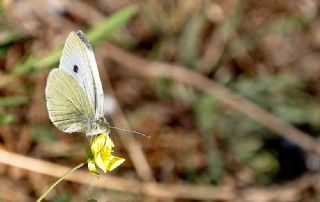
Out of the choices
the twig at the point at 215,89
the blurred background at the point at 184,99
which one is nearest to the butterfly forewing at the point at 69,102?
the blurred background at the point at 184,99

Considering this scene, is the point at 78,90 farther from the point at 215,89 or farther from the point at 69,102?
the point at 215,89

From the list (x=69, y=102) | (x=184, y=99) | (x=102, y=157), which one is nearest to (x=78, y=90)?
(x=69, y=102)

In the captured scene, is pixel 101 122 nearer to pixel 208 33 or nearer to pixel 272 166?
pixel 272 166

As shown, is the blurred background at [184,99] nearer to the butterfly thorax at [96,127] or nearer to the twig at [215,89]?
the twig at [215,89]

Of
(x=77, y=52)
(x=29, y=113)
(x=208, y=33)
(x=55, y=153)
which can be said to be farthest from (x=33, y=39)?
(x=77, y=52)

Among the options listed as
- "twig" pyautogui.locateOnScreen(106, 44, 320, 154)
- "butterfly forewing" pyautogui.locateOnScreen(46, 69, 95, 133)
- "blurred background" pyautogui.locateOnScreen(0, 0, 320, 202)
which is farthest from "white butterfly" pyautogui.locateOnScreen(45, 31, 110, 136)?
"twig" pyautogui.locateOnScreen(106, 44, 320, 154)
